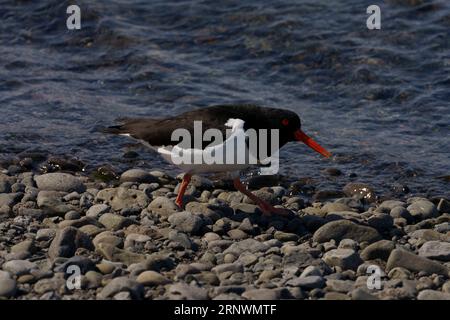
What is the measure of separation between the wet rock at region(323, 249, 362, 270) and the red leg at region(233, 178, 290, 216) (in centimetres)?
106

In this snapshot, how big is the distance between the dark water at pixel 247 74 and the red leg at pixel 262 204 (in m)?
1.29

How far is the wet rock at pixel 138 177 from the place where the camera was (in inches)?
328

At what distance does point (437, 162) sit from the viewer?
911cm

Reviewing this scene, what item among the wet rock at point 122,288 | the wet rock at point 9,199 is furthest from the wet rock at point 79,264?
the wet rock at point 9,199

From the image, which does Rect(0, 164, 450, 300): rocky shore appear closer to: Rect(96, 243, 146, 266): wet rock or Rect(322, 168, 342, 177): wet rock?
Rect(96, 243, 146, 266): wet rock

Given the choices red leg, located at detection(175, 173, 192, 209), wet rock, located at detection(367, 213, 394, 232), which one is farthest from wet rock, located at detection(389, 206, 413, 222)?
red leg, located at detection(175, 173, 192, 209)

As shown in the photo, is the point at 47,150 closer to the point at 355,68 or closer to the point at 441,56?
the point at 355,68

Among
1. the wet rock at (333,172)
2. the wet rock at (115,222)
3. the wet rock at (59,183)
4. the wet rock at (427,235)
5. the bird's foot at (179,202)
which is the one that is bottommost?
the wet rock at (427,235)

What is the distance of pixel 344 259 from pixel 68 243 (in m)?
2.05

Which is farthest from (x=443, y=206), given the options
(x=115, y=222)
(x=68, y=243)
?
(x=68, y=243)

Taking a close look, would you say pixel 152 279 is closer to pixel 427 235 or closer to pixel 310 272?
pixel 310 272

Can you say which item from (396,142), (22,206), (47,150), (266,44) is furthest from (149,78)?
(22,206)

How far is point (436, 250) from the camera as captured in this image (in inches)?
260

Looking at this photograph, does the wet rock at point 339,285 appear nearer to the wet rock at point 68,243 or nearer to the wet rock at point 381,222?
the wet rock at point 381,222
